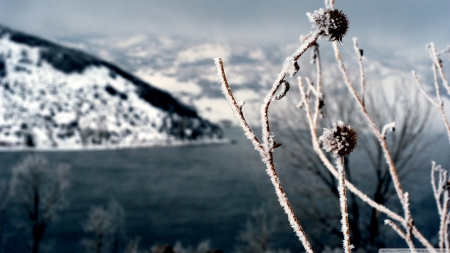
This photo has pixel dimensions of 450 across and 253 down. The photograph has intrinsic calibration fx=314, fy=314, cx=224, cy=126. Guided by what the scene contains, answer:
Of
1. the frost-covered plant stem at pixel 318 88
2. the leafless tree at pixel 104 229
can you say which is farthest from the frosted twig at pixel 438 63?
the leafless tree at pixel 104 229

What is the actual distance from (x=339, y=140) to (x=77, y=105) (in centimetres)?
11458

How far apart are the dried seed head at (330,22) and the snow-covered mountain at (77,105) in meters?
102

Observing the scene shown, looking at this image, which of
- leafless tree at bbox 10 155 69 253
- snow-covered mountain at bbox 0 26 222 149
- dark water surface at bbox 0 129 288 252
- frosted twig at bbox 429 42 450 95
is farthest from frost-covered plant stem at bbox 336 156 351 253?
snow-covered mountain at bbox 0 26 222 149

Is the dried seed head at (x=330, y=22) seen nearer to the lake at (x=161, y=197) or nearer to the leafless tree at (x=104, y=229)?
the lake at (x=161, y=197)

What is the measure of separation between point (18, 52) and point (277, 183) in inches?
5660

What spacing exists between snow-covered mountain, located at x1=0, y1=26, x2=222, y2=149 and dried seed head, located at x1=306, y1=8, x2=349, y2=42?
10154 cm

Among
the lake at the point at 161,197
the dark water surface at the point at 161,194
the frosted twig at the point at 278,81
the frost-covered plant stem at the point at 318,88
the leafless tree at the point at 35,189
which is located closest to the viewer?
the frosted twig at the point at 278,81

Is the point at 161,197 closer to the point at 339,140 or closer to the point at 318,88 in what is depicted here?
the point at 318,88

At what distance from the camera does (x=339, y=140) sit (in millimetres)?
657

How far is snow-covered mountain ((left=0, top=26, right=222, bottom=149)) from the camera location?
9269 cm

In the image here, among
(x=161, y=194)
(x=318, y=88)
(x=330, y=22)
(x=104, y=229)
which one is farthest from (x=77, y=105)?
(x=330, y=22)

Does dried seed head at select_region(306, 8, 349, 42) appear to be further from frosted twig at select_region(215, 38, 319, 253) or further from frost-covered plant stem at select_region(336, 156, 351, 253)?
frost-covered plant stem at select_region(336, 156, 351, 253)

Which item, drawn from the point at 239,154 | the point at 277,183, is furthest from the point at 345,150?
the point at 239,154

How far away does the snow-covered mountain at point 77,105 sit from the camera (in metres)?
92.7
